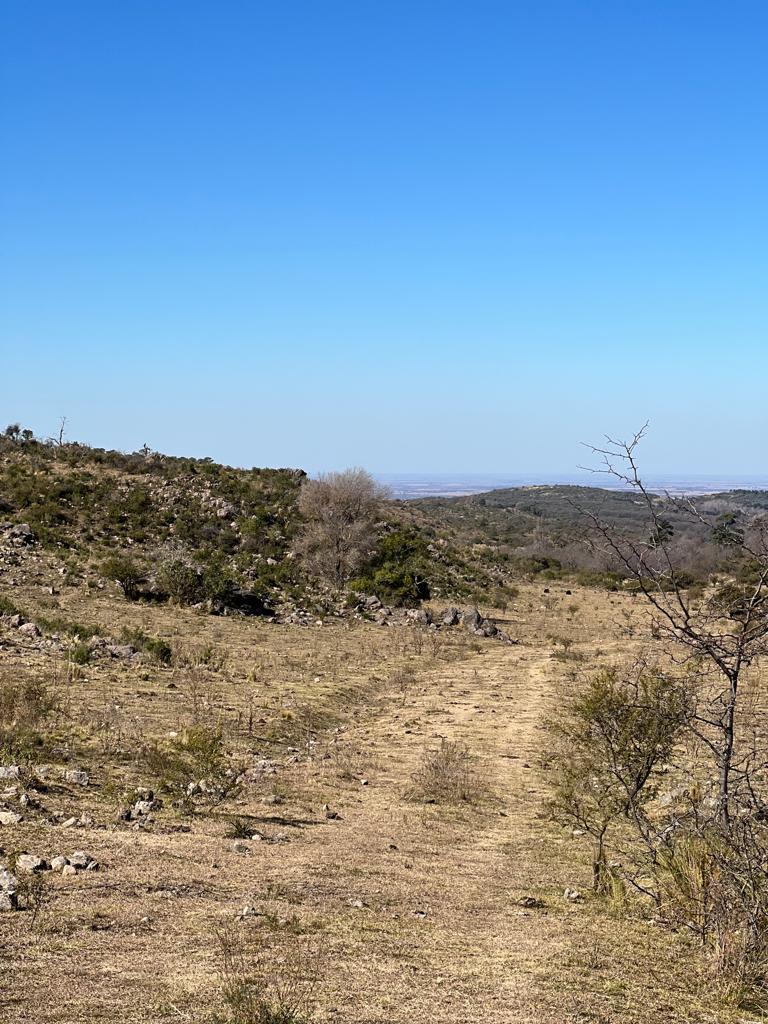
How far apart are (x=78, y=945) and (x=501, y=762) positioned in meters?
9.42

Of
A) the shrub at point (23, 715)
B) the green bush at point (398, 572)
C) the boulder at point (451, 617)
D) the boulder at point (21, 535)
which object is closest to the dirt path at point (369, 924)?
the shrub at point (23, 715)

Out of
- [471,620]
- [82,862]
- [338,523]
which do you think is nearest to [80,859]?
[82,862]

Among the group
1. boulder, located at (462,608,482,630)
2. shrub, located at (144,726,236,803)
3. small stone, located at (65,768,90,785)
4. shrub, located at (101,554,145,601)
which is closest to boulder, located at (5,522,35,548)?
shrub, located at (101,554,145,601)

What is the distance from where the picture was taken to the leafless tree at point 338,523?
36.3 metres

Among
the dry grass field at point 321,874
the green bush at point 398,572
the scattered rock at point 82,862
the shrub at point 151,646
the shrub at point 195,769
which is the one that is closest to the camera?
the dry grass field at point 321,874

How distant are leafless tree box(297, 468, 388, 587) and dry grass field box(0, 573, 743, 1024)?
56.4 ft

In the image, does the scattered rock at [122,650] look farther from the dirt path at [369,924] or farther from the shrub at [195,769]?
the dirt path at [369,924]

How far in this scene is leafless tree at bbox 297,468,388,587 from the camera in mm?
36344

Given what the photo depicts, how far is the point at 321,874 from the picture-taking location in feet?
26.1

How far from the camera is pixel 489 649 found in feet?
91.1

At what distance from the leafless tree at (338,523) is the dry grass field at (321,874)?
17.2 meters

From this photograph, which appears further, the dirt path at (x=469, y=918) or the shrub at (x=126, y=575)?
the shrub at (x=126, y=575)

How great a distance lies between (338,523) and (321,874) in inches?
1177

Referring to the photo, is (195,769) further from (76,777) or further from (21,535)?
(21,535)
